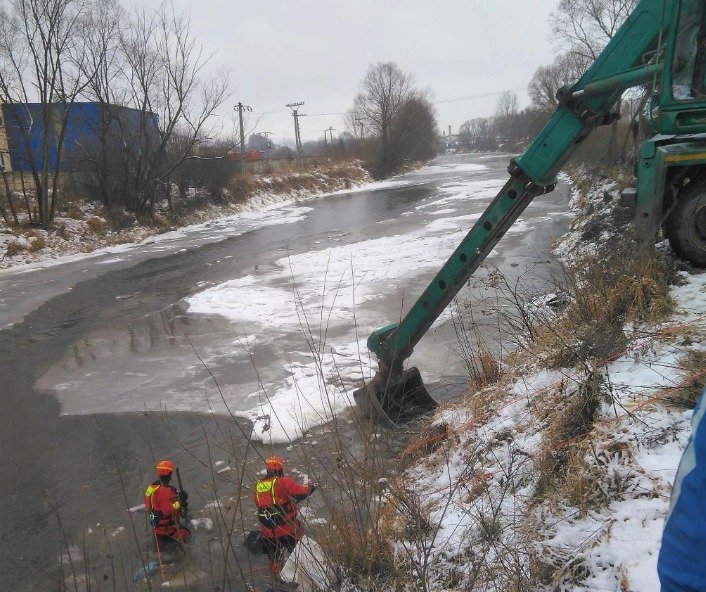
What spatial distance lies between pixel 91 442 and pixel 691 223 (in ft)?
23.2

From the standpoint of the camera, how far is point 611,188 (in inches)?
686

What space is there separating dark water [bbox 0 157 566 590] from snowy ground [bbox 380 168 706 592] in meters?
1.29

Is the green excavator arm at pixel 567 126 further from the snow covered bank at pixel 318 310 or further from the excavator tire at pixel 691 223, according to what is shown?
the excavator tire at pixel 691 223

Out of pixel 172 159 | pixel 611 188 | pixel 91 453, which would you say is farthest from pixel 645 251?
pixel 172 159

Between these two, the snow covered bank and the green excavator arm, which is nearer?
the green excavator arm

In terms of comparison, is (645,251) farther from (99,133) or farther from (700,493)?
(99,133)

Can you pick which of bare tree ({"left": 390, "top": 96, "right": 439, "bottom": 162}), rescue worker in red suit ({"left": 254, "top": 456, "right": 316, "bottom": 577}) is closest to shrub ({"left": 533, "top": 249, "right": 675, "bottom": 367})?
rescue worker in red suit ({"left": 254, "top": 456, "right": 316, "bottom": 577})

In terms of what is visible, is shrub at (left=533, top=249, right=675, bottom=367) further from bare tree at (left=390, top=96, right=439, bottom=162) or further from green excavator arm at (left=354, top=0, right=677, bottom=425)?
bare tree at (left=390, top=96, right=439, bottom=162)

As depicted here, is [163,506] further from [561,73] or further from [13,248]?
[561,73]

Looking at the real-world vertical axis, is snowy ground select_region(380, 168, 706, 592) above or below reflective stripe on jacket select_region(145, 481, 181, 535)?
above

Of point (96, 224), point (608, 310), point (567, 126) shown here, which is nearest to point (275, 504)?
point (608, 310)

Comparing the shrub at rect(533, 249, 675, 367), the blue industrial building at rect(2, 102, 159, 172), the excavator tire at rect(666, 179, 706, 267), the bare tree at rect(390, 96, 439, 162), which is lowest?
the shrub at rect(533, 249, 675, 367)

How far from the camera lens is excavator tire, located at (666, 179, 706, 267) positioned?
5449 millimetres

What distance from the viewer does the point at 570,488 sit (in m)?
2.92
